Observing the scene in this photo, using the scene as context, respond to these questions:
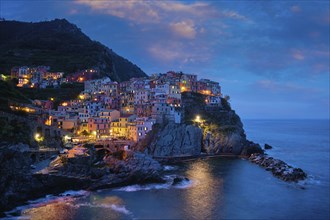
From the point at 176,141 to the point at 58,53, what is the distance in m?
85.0

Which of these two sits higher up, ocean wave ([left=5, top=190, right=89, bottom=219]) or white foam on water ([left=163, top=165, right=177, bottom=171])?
white foam on water ([left=163, top=165, right=177, bottom=171])

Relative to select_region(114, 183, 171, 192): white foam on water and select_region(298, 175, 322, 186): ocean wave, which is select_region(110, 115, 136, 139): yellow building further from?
select_region(298, 175, 322, 186): ocean wave

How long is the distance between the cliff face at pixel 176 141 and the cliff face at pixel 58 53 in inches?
2142

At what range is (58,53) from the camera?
139 metres

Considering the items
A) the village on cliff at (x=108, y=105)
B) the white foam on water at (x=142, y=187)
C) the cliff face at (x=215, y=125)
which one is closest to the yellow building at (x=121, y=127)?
the village on cliff at (x=108, y=105)

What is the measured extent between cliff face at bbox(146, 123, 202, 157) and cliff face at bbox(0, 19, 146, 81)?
54413 millimetres

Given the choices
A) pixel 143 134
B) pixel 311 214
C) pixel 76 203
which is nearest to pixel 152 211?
pixel 76 203

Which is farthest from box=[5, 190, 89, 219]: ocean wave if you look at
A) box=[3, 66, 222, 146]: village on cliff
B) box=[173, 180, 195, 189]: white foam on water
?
box=[3, 66, 222, 146]: village on cliff

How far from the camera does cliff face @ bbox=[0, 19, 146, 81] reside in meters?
123

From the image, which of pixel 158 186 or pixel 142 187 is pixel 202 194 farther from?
pixel 142 187

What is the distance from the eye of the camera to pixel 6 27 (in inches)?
7653

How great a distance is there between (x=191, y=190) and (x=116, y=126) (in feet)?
109

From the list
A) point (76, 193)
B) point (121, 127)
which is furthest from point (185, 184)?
point (121, 127)

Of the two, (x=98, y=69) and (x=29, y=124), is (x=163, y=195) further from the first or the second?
(x=98, y=69)
